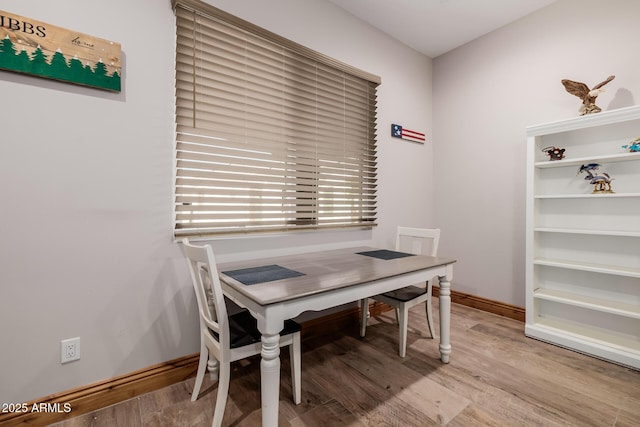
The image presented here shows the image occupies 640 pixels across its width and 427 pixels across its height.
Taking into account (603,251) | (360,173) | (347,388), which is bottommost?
(347,388)

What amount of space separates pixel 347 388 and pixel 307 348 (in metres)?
0.54

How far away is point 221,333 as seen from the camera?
4.13 ft

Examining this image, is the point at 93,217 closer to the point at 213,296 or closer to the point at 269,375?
the point at 213,296

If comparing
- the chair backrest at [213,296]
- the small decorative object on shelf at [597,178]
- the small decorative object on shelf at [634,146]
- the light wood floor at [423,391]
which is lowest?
the light wood floor at [423,391]

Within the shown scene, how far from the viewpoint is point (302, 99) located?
225 cm

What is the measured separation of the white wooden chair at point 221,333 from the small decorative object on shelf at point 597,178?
7.97 ft

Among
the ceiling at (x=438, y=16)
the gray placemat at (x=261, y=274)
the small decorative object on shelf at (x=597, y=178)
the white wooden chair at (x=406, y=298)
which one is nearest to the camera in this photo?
the gray placemat at (x=261, y=274)

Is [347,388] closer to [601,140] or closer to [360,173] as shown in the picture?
[360,173]

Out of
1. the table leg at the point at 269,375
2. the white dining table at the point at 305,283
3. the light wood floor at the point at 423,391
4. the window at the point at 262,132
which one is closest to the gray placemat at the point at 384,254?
the white dining table at the point at 305,283

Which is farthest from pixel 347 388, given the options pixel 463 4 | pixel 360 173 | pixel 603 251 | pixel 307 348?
pixel 463 4

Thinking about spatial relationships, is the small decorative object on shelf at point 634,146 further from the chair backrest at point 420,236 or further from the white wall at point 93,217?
the white wall at point 93,217

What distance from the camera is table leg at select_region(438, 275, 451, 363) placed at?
188 cm

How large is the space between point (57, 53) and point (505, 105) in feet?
11.1

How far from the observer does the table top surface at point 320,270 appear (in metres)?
1.24
